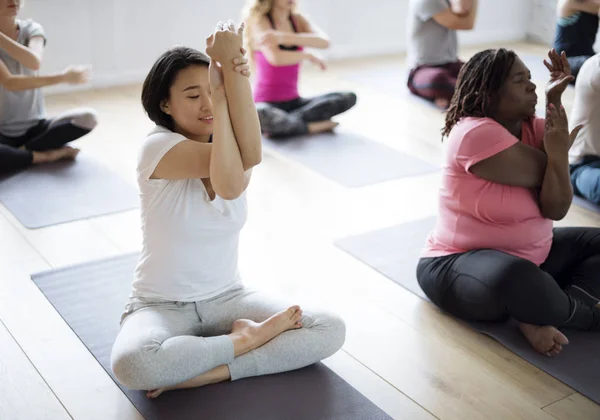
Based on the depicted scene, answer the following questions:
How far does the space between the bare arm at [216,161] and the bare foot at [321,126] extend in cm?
236

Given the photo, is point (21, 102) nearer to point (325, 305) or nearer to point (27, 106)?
point (27, 106)

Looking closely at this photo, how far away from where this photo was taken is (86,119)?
374 cm

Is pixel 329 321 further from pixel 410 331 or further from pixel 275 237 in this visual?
pixel 275 237

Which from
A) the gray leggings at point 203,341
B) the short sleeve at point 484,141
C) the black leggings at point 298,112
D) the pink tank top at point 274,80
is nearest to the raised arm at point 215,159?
the gray leggings at point 203,341

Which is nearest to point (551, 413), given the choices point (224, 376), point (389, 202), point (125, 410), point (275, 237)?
point (224, 376)

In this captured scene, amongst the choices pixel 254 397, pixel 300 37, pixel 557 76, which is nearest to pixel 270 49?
pixel 300 37

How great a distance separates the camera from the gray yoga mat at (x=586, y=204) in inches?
133

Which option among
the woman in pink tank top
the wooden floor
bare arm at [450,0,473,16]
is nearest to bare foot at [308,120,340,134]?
the woman in pink tank top

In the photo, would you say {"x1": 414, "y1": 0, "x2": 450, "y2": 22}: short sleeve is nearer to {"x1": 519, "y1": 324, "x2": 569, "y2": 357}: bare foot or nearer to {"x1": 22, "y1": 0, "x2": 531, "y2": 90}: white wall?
{"x1": 22, "y1": 0, "x2": 531, "y2": 90}: white wall

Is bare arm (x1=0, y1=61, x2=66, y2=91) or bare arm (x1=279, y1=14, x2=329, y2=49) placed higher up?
bare arm (x1=279, y1=14, x2=329, y2=49)

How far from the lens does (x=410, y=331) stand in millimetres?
2391

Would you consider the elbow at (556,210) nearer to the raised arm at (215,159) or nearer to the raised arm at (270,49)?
the raised arm at (215,159)

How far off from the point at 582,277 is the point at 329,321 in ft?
2.83

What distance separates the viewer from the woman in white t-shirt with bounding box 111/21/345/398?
6.17 ft
